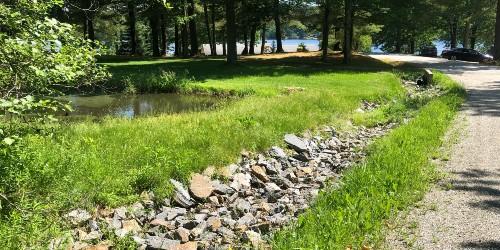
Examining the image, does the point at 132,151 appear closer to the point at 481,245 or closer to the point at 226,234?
the point at 226,234

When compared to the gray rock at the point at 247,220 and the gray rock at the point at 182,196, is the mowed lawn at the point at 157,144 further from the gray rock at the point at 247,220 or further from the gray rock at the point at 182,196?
the gray rock at the point at 247,220

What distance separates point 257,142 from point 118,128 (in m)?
2.82

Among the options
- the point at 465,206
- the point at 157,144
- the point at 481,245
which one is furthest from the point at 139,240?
the point at 465,206

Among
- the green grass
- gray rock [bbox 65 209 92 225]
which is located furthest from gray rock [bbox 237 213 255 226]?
gray rock [bbox 65 209 92 225]

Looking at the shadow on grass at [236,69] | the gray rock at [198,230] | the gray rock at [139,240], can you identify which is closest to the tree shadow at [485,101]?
the shadow on grass at [236,69]

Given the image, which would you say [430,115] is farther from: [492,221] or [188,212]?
[188,212]

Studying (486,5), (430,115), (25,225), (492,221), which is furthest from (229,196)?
(486,5)

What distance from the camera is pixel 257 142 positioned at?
33.5 ft

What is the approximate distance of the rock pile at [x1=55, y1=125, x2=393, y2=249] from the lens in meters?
6.09

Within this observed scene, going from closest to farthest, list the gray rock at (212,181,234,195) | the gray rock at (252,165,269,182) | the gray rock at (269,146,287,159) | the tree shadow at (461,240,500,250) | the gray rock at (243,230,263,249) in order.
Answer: the tree shadow at (461,240,500,250) < the gray rock at (243,230,263,249) < the gray rock at (212,181,234,195) < the gray rock at (252,165,269,182) < the gray rock at (269,146,287,159)

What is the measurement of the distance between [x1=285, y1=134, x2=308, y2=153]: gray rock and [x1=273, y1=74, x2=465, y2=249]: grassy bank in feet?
4.90

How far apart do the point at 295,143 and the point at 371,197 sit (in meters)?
4.41

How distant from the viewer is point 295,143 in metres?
10.8

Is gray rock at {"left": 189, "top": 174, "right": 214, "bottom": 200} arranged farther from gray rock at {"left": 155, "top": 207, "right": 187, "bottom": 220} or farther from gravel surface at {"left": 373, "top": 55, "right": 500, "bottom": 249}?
gravel surface at {"left": 373, "top": 55, "right": 500, "bottom": 249}
